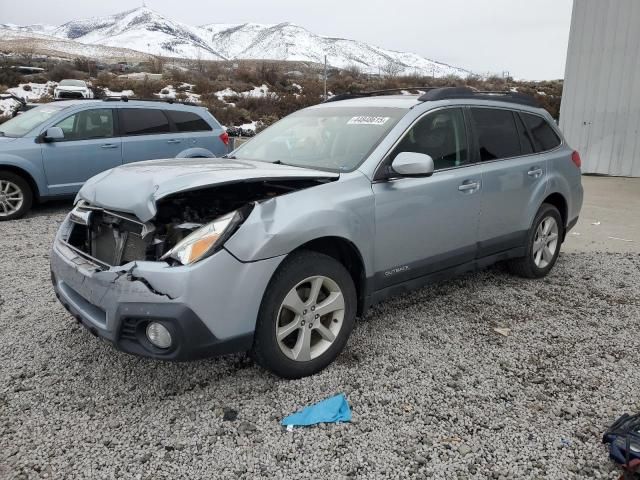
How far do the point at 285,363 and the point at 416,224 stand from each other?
1.35 m

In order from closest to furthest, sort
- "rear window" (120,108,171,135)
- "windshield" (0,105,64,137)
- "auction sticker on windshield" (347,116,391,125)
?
1. "auction sticker on windshield" (347,116,391,125)
2. "windshield" (0,105,64,137)
3. "rear window" (120,108,171,135)

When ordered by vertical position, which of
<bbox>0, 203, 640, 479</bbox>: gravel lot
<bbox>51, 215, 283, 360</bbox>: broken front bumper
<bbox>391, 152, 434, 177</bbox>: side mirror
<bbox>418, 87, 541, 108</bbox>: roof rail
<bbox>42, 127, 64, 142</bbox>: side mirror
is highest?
<bbox>418, 87, 541, 108</bbox>: roof rail

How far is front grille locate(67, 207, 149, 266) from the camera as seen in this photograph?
3.00m

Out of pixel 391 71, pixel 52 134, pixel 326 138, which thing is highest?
pixel 391 71

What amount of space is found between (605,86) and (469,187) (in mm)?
9980

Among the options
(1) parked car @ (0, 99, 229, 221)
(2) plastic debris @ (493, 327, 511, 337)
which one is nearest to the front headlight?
(2) plastic debris @ (493, 327, 511, 337)

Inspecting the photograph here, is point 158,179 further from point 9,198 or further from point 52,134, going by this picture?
point 9,198

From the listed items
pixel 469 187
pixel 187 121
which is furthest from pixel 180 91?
pixel 469 187

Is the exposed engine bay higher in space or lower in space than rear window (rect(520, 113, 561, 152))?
lower

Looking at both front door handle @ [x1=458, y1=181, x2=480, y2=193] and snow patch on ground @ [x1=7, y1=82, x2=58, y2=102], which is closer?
front door handle @ [x1=458, y1=181, x2=480, y2=193]

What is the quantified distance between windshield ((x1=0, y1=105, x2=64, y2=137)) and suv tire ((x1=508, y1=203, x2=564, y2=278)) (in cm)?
674

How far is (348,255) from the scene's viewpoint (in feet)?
11.1

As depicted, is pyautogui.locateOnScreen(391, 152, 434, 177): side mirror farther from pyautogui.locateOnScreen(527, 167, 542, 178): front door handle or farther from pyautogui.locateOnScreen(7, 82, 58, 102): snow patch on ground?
pyautogui.locateOnScreen(7, 82, 58, 102): snow patch on ground

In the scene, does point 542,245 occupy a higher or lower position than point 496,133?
lower
